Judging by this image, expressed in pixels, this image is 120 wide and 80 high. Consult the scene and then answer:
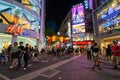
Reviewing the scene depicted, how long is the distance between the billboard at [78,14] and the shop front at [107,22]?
32.2 meters

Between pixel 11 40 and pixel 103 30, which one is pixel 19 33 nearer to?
pixel 11 40

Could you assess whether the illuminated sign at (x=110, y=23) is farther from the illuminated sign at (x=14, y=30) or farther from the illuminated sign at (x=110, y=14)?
the illuminated sign at (x=14, y=30)

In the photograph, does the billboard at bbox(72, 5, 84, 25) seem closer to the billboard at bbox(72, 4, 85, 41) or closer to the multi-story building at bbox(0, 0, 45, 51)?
the billboard at bbox(72, 4, 85, 41)

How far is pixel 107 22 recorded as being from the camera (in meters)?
34.7

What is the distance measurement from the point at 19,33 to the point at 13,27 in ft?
6.54

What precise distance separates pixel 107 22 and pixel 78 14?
42399 millimetres

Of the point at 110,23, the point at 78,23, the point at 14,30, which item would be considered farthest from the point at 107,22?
the point at 78,23

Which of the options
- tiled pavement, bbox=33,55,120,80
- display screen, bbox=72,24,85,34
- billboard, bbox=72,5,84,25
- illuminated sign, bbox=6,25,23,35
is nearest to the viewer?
tiled pavement, bbox=33,55,120,80

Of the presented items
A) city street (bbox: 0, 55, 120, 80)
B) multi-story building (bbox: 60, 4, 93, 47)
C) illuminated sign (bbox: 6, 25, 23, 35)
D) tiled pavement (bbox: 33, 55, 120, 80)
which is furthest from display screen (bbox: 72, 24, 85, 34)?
tiled pavement (bbox: 33, 55, 120, 80)

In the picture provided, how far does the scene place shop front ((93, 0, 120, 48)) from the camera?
30288mm

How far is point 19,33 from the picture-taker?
30.3 m

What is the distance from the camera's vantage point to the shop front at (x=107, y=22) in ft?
99.4

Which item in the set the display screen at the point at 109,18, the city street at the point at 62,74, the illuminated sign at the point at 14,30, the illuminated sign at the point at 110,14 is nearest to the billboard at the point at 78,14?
the display screen at the point at 109,18

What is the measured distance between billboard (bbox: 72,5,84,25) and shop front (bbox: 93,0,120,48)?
1268 inches
